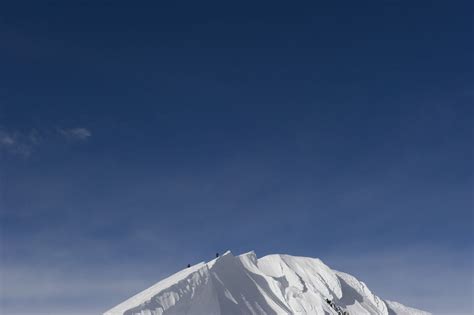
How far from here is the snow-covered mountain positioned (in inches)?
3100

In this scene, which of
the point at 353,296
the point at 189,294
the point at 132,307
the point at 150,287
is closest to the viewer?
the point at 132,307

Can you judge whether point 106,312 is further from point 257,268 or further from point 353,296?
point 353,296

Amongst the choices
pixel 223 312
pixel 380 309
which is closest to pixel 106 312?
pixel 223 312

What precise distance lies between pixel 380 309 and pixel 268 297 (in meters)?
39.0

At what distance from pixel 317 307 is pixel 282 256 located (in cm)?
2022

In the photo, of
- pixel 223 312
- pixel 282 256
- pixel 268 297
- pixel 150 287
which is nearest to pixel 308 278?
pixel 282 256

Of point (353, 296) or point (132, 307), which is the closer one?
point (132, 307)

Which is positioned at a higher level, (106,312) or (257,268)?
(257,268)

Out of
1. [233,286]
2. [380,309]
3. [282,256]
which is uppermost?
[282,256]

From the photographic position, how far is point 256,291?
3802 inches

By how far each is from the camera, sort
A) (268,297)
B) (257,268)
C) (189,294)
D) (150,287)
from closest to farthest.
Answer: (189,294) < (150,287) < (268,297) < (257,268)

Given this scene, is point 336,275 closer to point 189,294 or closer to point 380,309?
point 380,309

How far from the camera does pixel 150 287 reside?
89625 mm

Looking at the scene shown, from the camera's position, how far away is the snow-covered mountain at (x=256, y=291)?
78.8 m
